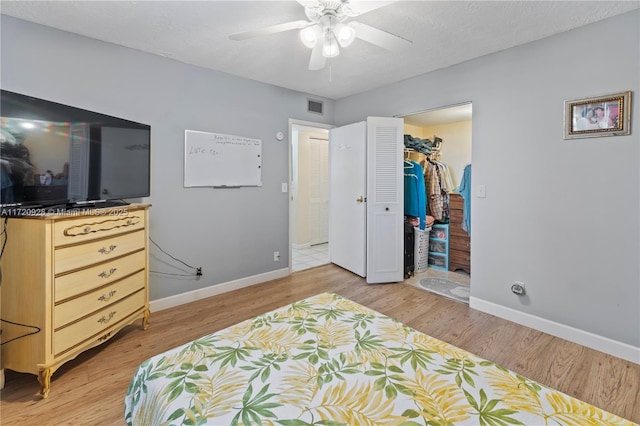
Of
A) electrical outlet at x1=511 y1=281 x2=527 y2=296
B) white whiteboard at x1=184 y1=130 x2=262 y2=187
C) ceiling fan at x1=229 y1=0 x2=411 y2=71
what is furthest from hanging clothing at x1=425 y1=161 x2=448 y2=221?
ceiling fan at x1=229 y1=0 x2=411 y2=71

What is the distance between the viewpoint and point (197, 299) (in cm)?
313

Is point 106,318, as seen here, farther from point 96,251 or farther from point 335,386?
point 335,386

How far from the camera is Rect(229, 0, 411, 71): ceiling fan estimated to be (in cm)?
166

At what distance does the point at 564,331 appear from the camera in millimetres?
2389

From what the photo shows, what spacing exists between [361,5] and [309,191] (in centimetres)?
428

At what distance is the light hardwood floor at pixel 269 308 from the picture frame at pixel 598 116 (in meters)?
1.63

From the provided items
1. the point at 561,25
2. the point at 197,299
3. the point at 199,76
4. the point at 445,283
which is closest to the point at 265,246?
the point at 197,299

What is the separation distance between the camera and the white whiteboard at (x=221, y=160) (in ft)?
9.96

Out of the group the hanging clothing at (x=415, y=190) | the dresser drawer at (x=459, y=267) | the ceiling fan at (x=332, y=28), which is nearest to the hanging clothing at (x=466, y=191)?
the hanging clothing at (x=415, y=190)

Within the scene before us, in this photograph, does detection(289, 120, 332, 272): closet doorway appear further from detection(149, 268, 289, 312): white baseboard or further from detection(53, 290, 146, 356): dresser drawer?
detection(53, 290, 146, 356): dresser drawer

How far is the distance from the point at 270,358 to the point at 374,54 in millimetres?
2665

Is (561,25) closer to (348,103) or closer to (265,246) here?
(348,103)

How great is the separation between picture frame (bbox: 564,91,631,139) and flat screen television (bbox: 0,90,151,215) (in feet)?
11.4

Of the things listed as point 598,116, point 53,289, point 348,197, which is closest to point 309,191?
point 348,197
